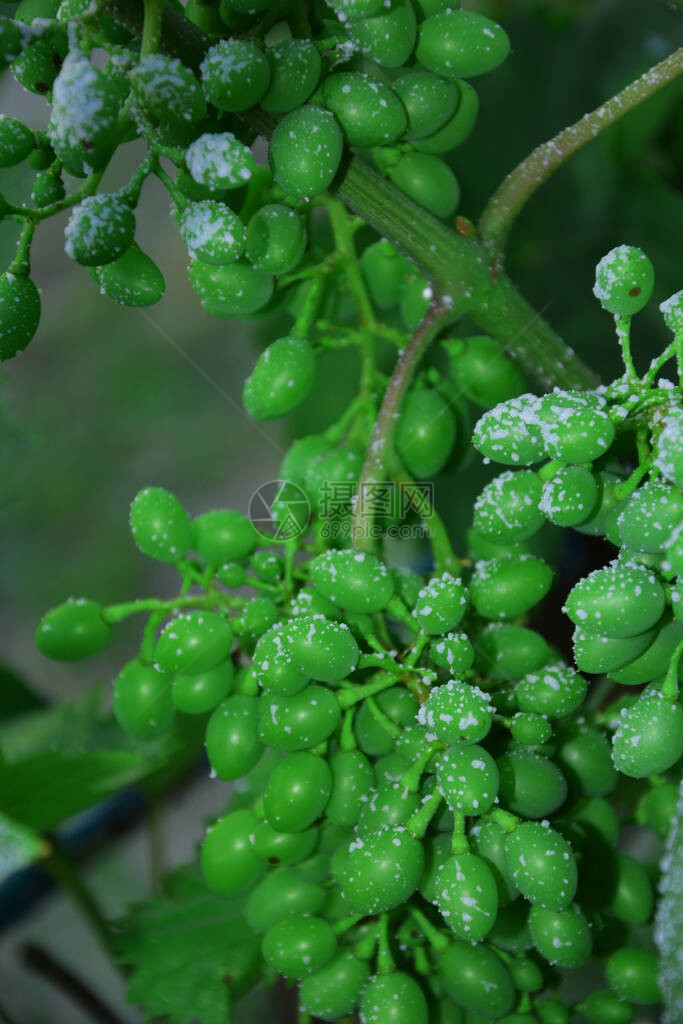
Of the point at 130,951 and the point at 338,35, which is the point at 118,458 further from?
the point at 338,35

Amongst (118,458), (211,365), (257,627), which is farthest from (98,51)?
(118,458)

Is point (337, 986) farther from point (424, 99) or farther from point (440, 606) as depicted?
point (424, 99)

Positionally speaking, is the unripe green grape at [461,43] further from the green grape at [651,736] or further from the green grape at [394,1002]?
the green grape at [394,1002]

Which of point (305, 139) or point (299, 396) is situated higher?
point (305, 139)

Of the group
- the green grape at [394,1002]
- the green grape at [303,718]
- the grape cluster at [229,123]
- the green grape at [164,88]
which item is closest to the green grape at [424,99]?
the grape cluster at [229,123]

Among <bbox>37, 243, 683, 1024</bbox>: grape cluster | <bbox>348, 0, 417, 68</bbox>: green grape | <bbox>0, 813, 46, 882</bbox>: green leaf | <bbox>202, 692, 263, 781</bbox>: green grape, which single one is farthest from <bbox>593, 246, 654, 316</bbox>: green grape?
<bbox>0, 813, 46, 882</bbox>: green leaf

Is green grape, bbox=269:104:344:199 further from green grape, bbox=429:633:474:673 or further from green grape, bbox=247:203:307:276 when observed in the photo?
green grape, bbox=429:633:474:673
